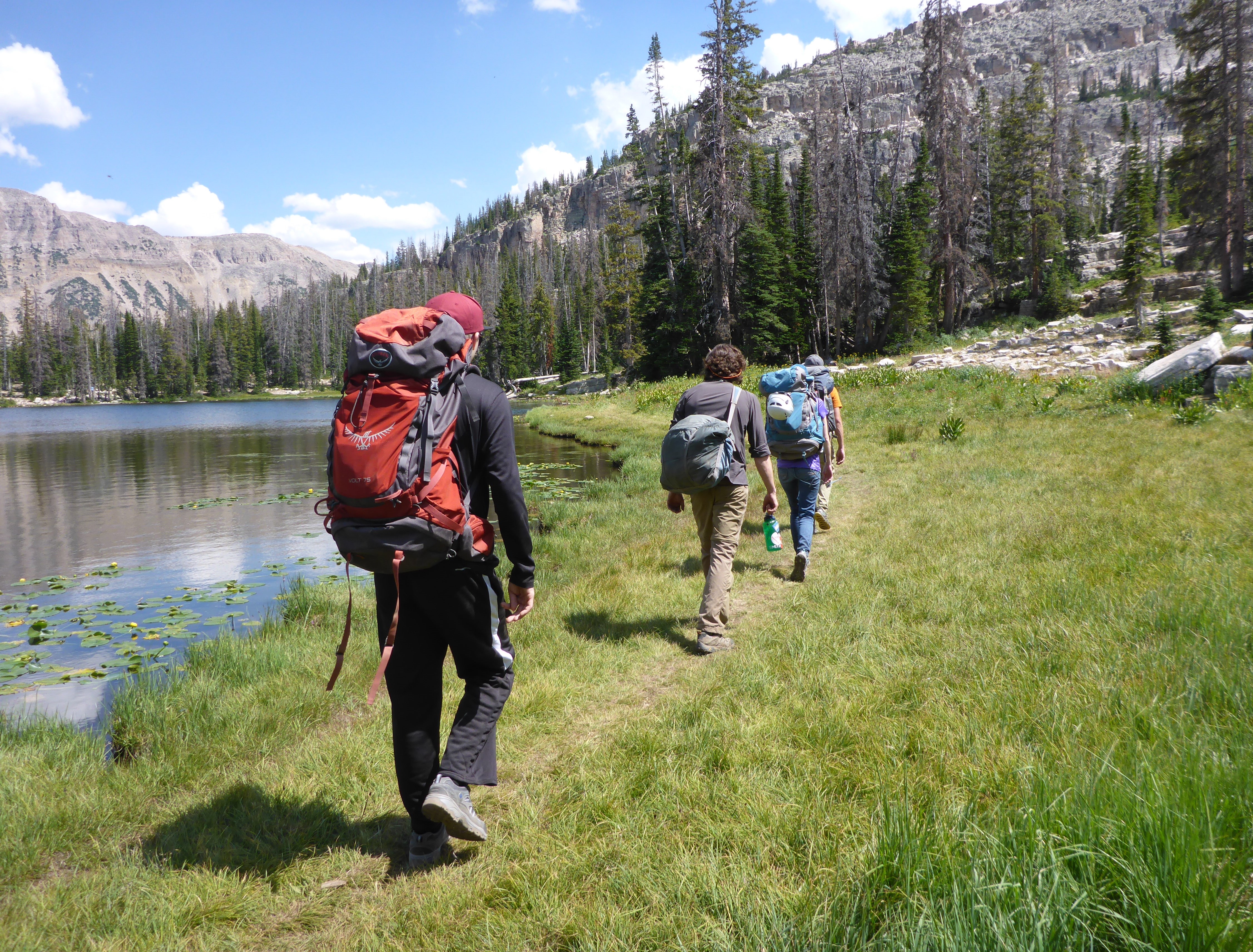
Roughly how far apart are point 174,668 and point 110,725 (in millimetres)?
1129

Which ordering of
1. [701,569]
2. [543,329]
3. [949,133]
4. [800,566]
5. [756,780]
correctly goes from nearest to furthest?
[756,780] < [800,566] < [701,569] < [949,133] < [543,329]

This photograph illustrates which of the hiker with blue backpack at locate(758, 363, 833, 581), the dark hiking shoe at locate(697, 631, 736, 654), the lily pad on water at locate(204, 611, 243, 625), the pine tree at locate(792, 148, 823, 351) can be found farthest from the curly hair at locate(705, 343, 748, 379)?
the pine tree at locate(792, 148, 823, 351)

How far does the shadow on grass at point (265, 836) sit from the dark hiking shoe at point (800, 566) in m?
4.64

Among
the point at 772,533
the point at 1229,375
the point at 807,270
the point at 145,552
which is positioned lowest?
the point at 145,552

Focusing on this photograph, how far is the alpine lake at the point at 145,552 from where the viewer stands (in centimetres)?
707

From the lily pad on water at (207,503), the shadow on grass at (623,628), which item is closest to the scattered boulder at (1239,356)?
the shadow on grass at (623,628)

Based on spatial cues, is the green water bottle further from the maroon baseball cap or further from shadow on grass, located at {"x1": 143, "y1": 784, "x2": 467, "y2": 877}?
shadow on grass, located at {"x1": 143, "y1": 784, "x2": 467, "y2": 877}

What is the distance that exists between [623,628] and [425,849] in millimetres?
3149

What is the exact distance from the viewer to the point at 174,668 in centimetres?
619

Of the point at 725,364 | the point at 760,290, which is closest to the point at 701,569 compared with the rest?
the point at 725,364

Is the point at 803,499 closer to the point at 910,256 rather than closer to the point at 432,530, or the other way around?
the point at 432,530

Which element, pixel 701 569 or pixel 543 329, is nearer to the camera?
pixel 701 569

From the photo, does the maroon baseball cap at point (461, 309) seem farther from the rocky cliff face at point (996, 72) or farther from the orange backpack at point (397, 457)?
the rocky cliff face at point (996, 72)

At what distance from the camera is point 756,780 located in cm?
318
